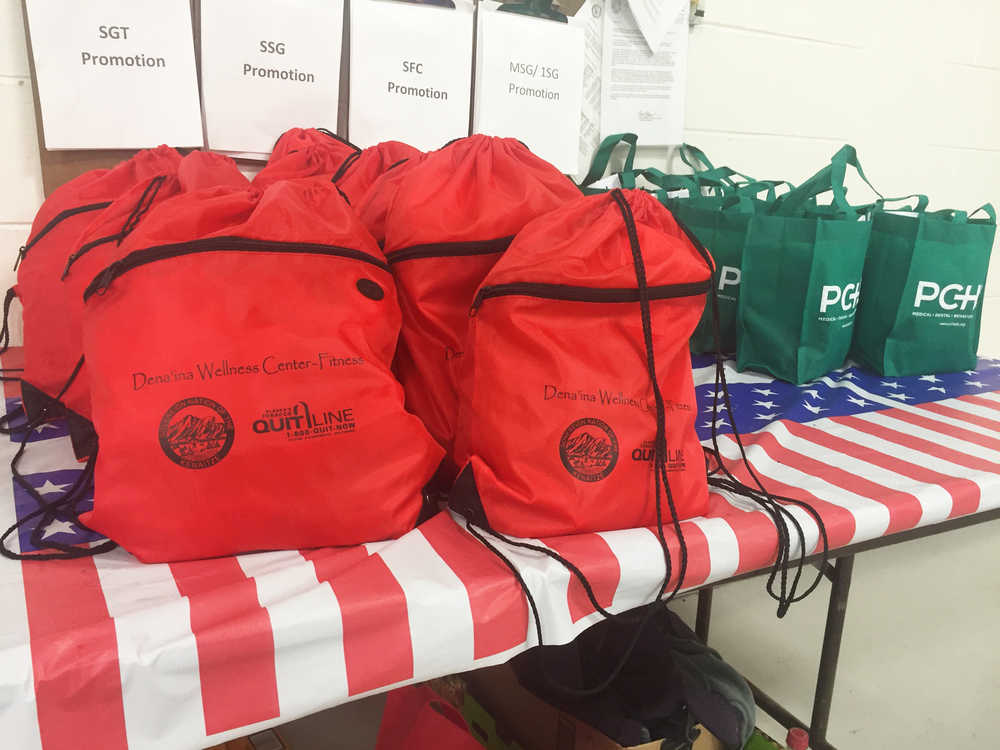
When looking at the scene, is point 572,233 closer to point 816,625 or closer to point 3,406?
point 3,406

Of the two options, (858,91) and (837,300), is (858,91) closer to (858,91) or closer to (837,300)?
(858,91)

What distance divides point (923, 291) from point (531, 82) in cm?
77

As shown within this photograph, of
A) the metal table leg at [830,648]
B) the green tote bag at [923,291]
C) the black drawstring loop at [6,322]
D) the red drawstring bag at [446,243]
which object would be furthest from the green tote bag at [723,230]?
the black drawstring loop at [6,322]

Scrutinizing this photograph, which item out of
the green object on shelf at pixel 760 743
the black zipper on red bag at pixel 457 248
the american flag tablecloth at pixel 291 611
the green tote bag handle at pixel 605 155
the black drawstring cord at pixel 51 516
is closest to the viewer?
the american flag tablecloth at pixel 291 611

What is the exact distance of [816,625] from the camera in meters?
1.47

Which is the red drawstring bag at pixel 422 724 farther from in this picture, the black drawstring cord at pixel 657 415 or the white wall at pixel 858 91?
the white wall at pixel 858 91

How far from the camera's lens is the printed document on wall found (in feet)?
4.70

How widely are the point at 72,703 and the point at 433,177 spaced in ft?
1.83

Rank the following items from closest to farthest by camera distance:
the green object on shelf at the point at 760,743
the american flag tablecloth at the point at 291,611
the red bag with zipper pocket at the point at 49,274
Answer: the american flag tablecloth at the point at 291,611
the red bag with zipper pocket at the point at 49,274
the green object on shelf at the point at 760,743

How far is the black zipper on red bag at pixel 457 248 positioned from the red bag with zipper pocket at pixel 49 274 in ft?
1.21

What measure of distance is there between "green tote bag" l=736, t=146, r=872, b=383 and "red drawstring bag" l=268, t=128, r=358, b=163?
0.66 meters

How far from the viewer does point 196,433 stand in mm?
588

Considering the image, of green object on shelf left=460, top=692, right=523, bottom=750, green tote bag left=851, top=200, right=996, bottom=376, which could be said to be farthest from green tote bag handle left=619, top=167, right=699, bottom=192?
green object on shelf left=460, top=692, right=523, bottom=750

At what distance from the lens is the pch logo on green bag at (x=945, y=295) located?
1155mm
